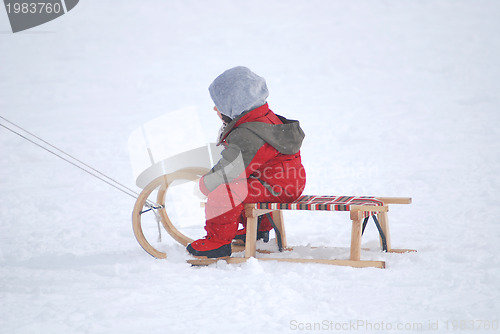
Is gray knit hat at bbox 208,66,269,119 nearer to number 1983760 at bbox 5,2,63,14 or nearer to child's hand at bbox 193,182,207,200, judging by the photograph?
child's hand at bbox 193,182,207,200

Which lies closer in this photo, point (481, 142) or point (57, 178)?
point (57, 178)

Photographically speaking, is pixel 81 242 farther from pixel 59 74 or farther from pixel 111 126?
pixel 59 74

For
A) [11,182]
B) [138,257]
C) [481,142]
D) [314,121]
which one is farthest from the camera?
[314,121]

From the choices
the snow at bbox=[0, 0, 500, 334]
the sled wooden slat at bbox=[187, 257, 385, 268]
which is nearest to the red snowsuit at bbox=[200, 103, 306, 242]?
the sled wooden slat at bbox=[187, 257, 385, 268]

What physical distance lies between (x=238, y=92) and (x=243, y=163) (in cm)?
39

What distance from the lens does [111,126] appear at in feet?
27.7

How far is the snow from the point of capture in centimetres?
235

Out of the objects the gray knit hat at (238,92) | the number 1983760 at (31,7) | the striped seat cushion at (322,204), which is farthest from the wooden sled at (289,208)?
the number 1983760 at (31,7)

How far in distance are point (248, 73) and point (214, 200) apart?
73cm

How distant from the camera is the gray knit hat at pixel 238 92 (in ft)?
10.0

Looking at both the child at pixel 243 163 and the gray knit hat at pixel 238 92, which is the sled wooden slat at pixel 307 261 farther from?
the gray knit hat at pixel 238 92

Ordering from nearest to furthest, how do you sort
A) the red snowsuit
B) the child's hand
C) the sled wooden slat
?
the sled wooden slat, the red snowsuit, the child's hand

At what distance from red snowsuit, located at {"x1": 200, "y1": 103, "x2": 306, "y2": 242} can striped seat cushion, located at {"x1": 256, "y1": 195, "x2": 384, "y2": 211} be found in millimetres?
90

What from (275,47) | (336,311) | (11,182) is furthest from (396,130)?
(336,311)
